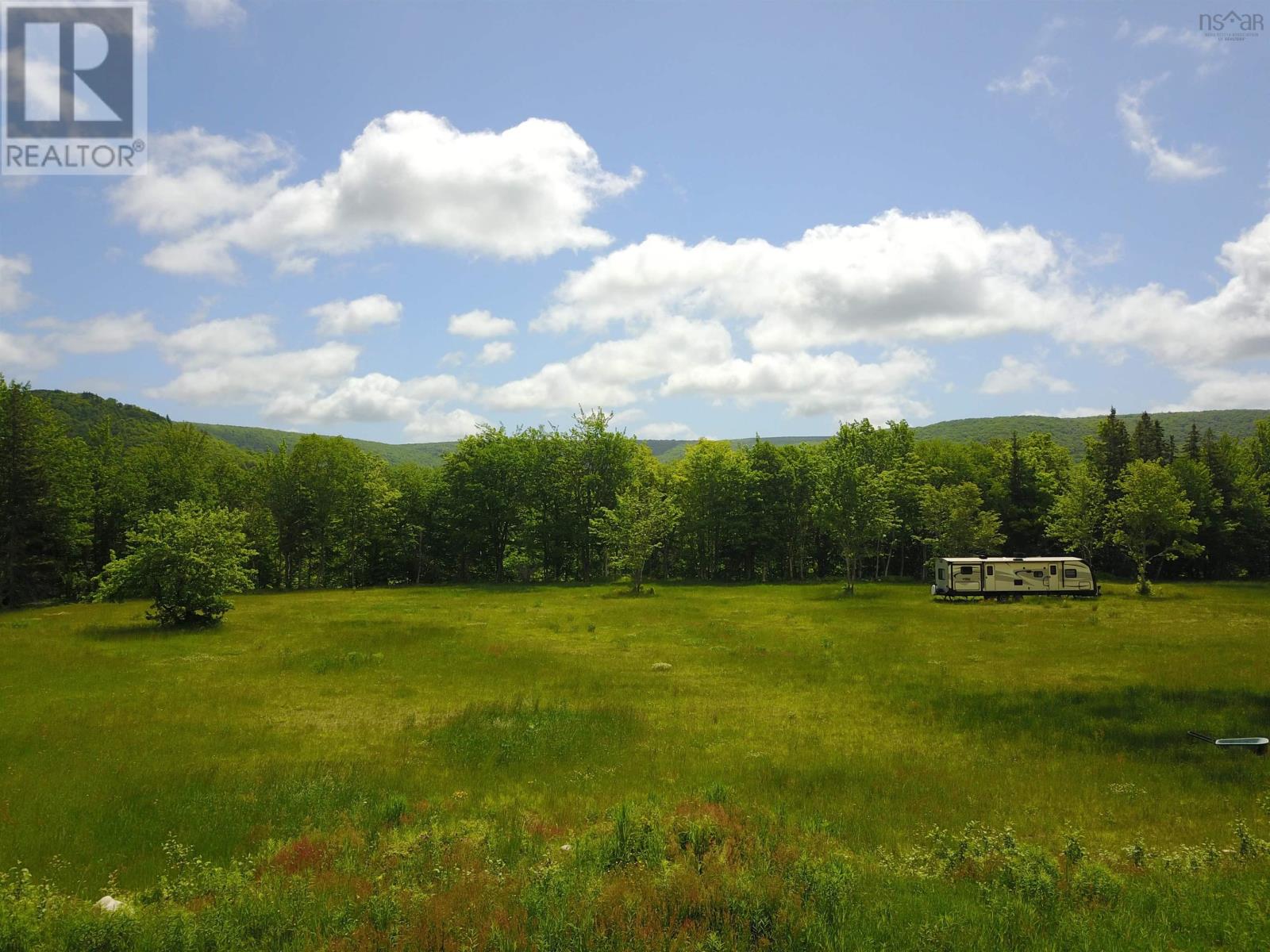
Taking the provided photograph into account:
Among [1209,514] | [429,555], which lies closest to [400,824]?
[429,555]

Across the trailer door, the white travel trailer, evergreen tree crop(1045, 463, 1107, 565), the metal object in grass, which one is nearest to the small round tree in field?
the metal object in grass

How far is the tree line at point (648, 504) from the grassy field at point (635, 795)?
131 feet

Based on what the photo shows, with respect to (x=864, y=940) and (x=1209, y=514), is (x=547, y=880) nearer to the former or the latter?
(x=864, y=940)

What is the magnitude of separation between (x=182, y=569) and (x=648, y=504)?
4361cm

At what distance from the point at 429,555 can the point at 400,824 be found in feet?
262

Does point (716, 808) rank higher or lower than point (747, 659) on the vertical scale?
higher

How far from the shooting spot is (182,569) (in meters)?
39.4

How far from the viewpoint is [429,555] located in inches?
3521

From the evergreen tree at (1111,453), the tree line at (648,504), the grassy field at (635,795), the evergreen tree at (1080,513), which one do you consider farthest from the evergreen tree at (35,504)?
the evergreen tree at (1111,453)

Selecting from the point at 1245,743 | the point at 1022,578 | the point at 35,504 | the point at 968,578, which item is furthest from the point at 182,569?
the point at 1022,578

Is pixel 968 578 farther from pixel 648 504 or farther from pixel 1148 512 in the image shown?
pixel 648 504

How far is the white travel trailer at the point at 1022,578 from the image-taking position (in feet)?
182

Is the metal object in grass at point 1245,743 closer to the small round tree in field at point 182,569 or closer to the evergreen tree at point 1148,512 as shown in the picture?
the small round tree in field at point 182,569

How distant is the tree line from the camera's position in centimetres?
7194
